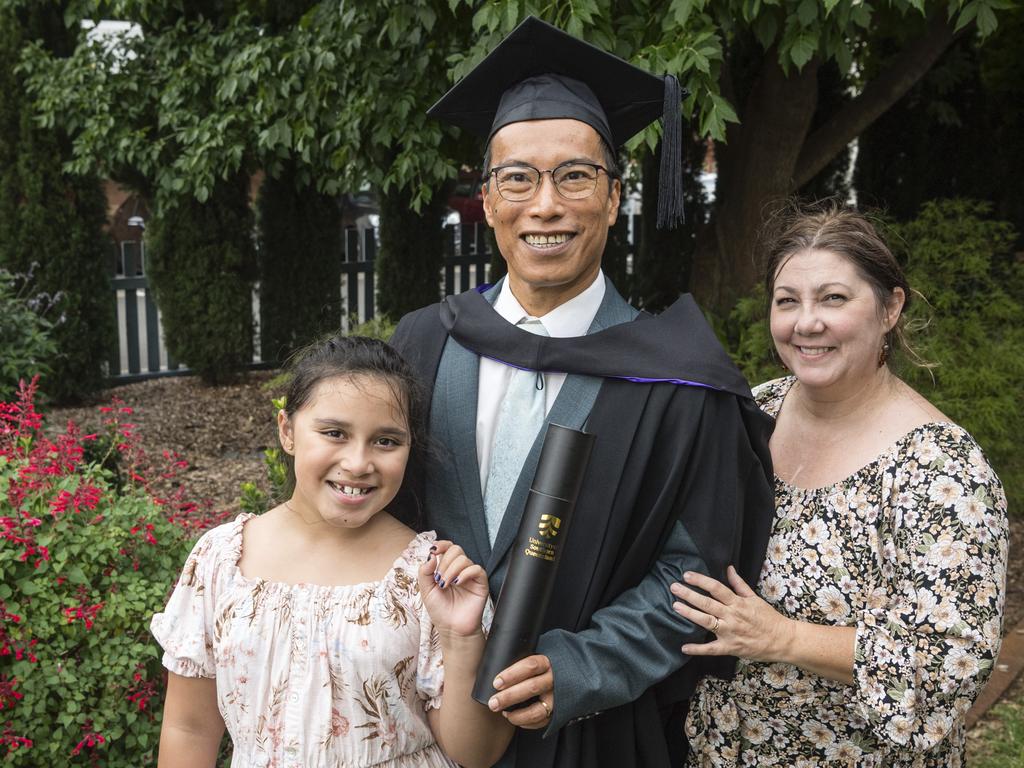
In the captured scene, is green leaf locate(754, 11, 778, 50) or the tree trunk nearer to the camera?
green leaf locate(754, 11, 778, 50)

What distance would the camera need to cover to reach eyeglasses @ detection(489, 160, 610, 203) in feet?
6.35

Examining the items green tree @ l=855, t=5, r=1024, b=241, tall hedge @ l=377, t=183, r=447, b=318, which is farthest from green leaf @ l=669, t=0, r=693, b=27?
green tree @ l=855, t=5, r=1024, b=241

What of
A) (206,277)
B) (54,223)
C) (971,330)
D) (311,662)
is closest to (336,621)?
(311,662)

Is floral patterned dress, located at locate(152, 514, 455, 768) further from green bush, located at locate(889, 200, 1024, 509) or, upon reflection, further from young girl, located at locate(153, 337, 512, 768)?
green bush, located at locate(889, 200, 1024, 509)

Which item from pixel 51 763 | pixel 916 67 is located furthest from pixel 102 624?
pixel 916 67

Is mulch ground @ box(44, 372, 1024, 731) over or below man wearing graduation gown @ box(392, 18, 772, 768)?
below

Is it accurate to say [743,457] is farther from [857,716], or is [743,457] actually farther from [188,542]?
[188,542]

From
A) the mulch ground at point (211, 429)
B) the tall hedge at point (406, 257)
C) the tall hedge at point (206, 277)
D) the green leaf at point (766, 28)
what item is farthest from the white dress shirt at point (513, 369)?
the tall hedge at point (406, 257)

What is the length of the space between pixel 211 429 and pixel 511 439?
239 inches

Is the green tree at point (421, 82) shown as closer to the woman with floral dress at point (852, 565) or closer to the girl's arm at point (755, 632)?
the woman with floral dress at point (852, 565)

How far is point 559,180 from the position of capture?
1.94m

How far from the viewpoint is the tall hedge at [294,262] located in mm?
9094

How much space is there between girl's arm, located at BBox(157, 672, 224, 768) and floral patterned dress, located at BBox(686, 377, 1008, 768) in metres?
1.00

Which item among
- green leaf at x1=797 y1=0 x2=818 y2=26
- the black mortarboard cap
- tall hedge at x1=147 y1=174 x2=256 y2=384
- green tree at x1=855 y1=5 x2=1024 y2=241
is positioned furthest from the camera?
green tree at x1=855 y1=5 x2=1024 y2=241
